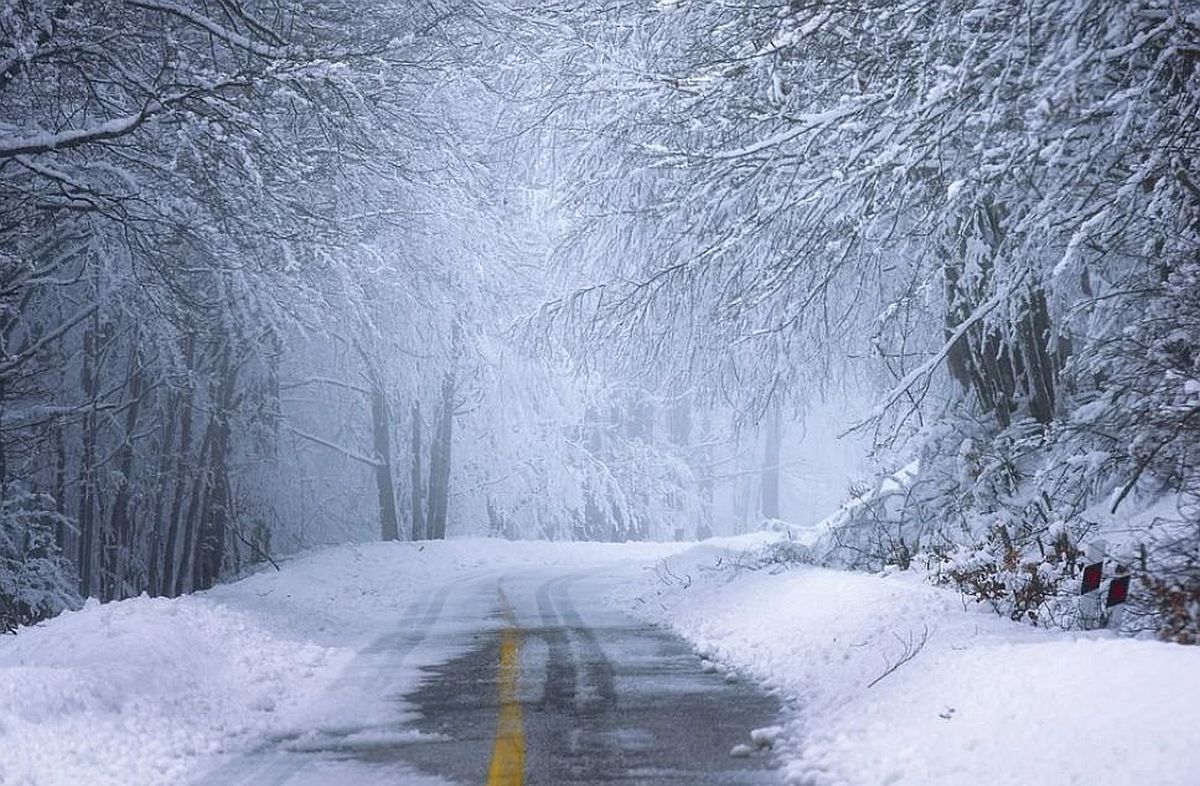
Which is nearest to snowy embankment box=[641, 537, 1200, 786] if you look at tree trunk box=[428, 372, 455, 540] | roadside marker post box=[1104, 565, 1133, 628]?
roadside marker post box=[1104, 565, 1133, 628]

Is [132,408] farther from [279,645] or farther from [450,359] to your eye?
[279,645]

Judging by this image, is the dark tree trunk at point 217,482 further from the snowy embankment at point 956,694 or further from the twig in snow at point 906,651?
the twig in snow at point 906,651

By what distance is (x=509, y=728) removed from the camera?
7.90 meters

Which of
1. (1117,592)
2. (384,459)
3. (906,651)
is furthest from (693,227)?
(384,459)

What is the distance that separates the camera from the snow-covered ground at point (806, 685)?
18.1 ft

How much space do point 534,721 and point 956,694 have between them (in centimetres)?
287

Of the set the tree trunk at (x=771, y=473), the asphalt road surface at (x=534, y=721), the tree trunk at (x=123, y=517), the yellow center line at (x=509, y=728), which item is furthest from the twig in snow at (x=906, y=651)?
the tree trunk at (x=771, y=473)

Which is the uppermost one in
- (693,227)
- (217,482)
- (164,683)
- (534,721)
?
(693,227)

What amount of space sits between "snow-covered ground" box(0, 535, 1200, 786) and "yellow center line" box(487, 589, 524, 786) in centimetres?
105

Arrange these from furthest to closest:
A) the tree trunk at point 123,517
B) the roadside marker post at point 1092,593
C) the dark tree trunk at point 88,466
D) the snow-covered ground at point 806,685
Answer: the tree trunk at point 123,517 → the dark tree trunk at point 88,466 → the roadside marker post at point 1092,593 → the snow-covered ground at point 806,685

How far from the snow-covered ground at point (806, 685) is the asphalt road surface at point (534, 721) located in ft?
1.02

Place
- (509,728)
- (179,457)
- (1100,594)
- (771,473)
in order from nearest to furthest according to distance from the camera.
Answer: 1. (509,728)
2. (1100,594)
3. (179,457)
4. (771,473)

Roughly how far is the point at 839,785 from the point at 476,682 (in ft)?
14.9

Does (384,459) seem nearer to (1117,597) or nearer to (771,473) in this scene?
(1117,597)
